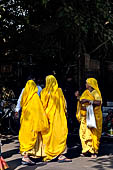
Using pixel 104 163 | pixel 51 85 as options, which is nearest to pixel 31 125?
pixel 51 85

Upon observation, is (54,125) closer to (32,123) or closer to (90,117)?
(32,123)

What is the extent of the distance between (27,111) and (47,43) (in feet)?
18.0

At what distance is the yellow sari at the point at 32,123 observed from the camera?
774 centimetres

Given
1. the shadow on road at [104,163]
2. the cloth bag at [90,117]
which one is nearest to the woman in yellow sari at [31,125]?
the cloth bag at [90,117]

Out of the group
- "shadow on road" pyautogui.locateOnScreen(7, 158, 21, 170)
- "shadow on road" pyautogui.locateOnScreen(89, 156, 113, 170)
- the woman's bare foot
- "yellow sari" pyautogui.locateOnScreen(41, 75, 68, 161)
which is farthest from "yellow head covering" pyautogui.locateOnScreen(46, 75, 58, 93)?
"shadow on road" pyautogui.locateOnScreen(89, 156, 113, 170)

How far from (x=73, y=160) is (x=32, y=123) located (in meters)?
1.16

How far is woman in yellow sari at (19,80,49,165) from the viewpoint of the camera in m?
7.74

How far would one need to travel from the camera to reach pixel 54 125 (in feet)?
25.8

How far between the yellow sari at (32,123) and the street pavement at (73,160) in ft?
1.12

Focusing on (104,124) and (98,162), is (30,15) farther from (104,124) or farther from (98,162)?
(98,162)

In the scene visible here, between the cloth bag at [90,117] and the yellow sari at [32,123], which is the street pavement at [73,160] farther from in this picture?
the cloth bag at [90,117]

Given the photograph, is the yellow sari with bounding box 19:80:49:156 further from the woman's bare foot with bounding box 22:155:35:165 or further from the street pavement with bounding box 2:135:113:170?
the street pavement with bounding box 2:135:113:170

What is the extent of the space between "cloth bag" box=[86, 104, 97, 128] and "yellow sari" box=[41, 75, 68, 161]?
55cm

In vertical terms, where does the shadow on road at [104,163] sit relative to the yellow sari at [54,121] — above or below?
below
